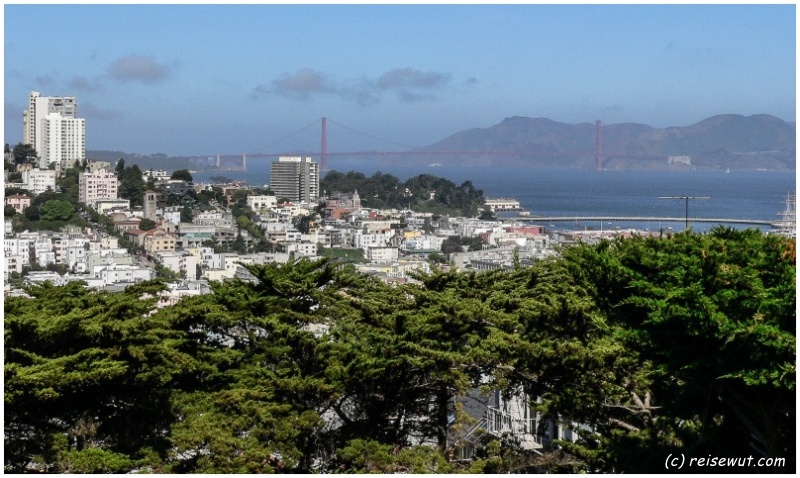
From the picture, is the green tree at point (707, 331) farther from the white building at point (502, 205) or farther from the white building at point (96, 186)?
the white building at point (502, 205)

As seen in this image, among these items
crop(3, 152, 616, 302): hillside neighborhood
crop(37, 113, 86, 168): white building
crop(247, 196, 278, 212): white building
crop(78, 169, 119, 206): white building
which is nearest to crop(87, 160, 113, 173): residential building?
crop(3, 152, 616, 302): hillside neighborhood

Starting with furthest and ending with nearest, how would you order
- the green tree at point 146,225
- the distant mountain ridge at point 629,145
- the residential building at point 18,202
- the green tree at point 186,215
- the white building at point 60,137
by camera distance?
the distant mountain ridge at point 629,145, the white building at point 60,137, the green tree at point 186,215, the green tree at point 146,225, the residential building at point 18,202

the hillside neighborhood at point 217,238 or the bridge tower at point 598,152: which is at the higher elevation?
the bridge tower at point 598,152

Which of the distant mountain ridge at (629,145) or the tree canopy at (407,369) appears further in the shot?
the distant mountain ridge at (629,145)

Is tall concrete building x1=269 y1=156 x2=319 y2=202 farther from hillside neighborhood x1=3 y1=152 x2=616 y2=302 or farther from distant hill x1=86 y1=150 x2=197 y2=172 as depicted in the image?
distant hill x1=86 y1=150 x2=197 y2=172

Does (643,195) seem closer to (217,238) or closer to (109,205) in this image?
(217,238)

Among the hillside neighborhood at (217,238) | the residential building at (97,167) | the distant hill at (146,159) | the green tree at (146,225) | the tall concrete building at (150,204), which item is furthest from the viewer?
the distant hill at (146,159)

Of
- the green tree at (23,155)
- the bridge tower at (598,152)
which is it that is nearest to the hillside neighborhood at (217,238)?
the green tree at (23,155)

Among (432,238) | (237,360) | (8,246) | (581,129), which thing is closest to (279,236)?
(432,238)
